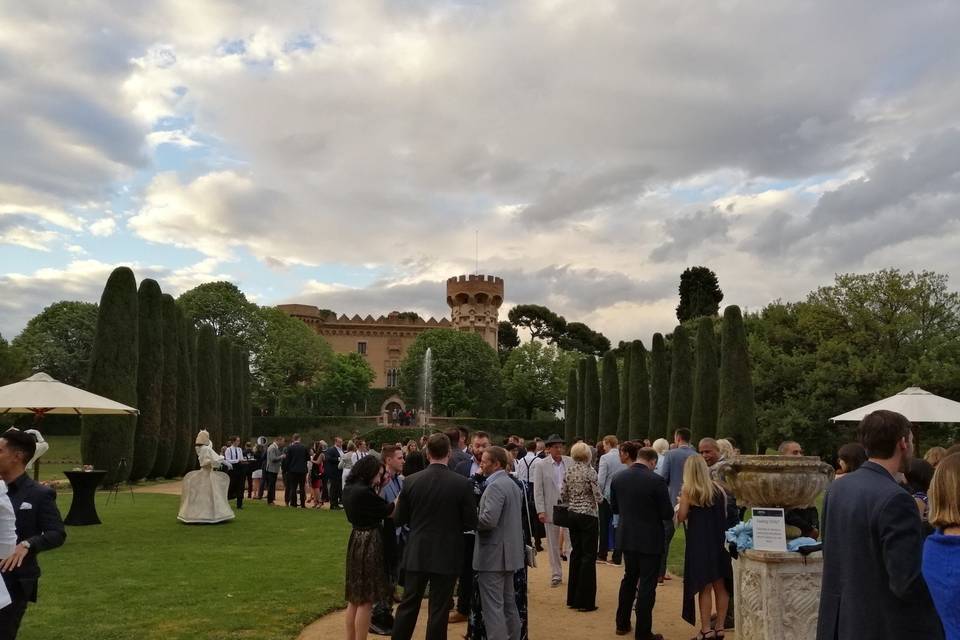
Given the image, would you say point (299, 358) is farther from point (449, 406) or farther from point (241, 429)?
point (241, 429)

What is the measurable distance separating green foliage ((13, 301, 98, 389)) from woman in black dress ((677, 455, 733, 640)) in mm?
50897

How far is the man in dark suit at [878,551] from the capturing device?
3.10 metres

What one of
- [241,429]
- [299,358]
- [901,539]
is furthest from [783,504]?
[299,358]

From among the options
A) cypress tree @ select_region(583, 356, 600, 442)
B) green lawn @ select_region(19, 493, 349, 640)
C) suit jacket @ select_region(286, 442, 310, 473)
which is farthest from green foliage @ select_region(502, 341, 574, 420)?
green lawn @ select_region(19, 493, 349, 640)

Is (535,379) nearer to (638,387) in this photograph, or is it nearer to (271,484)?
(638,387)

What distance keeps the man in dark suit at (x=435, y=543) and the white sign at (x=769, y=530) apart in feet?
7.16

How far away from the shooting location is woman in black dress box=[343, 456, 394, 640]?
236 inches

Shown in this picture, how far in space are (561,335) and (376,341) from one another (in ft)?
68.5

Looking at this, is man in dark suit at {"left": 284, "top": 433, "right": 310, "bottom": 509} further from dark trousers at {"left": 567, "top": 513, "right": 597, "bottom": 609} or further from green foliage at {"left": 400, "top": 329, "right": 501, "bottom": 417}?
green foliage at {"left": 400, "top": 329, "right": 501, "bottom": 417}

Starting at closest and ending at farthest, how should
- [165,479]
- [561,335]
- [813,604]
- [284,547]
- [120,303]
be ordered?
[813,604]
[284,547]
[120,303]
[165,479]
[561,335]

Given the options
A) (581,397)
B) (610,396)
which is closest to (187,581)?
(610,396)

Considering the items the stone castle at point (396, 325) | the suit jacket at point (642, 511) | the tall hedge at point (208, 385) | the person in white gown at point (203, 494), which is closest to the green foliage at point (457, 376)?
the stone castle at point (396, 325)

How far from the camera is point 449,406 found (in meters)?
61.9

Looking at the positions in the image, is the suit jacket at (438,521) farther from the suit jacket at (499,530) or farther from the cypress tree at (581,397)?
the cypress tree at (581,397)
